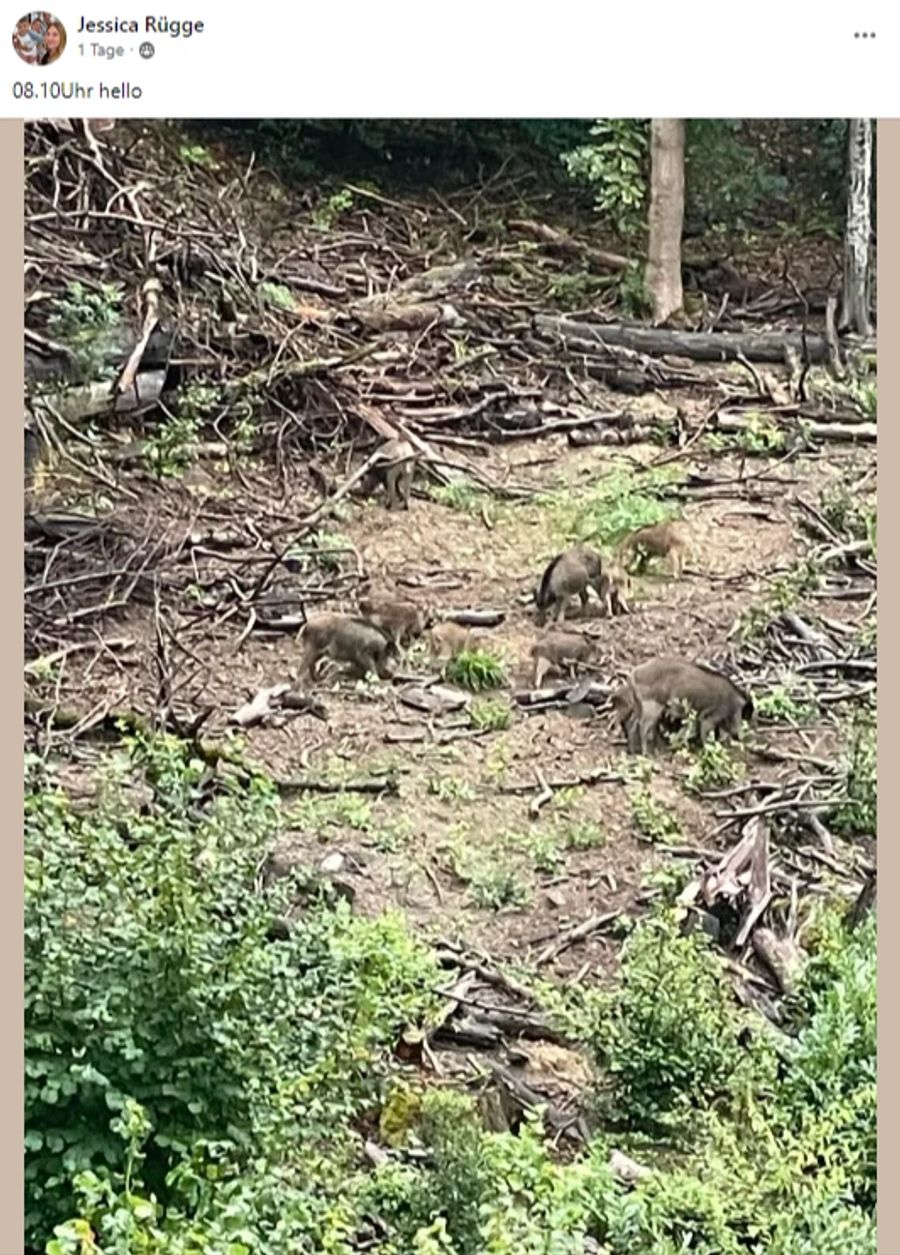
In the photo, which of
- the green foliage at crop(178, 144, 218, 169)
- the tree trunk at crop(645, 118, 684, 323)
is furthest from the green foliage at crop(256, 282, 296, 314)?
the tree trunk at crop(645, 118, 684, 323)

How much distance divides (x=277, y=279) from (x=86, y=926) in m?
1.61

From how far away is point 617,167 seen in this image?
12.8 ft

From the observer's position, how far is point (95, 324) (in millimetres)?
3986

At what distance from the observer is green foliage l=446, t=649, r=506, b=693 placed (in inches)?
153

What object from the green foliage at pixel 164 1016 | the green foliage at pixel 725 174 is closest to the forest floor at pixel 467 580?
the green foliage at pixel 725 174

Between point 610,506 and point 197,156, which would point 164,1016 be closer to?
point 610,506

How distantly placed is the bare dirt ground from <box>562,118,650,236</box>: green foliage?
21.7 inches

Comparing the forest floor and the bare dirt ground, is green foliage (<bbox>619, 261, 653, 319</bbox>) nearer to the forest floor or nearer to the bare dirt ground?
the forest floor

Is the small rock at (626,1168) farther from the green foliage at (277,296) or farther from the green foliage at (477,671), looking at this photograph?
the green foliage at (277,296)

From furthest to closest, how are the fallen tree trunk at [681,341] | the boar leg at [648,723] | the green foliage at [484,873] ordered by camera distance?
the fallen tree trunk at [681,341] → the boar leg at [648,723] → the green foliage at [484,873]

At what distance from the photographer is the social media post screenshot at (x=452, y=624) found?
3.27 metres

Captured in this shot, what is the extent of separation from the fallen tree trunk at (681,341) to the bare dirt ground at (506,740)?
0.88 feet
